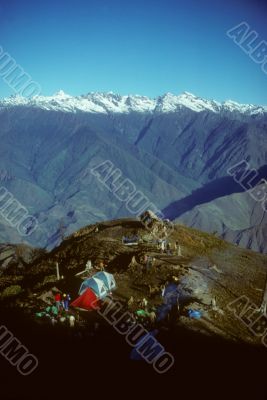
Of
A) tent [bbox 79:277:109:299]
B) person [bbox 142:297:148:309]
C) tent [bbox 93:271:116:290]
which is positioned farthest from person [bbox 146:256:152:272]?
person [bbox 142:297:148:309]

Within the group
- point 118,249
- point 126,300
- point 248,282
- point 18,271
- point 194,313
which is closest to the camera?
point 194,313

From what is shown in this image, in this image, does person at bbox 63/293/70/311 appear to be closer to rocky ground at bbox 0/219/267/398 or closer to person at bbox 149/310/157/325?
rocky ground at bbox 0/219/267/398

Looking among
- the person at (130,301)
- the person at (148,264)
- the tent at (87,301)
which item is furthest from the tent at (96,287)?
the person at (148,264)

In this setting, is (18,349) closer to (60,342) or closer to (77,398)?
(60,342)

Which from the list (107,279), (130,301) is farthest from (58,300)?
(130,301)

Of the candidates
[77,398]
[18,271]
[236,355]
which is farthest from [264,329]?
[18,271]

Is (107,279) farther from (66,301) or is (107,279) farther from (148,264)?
(148,264)
